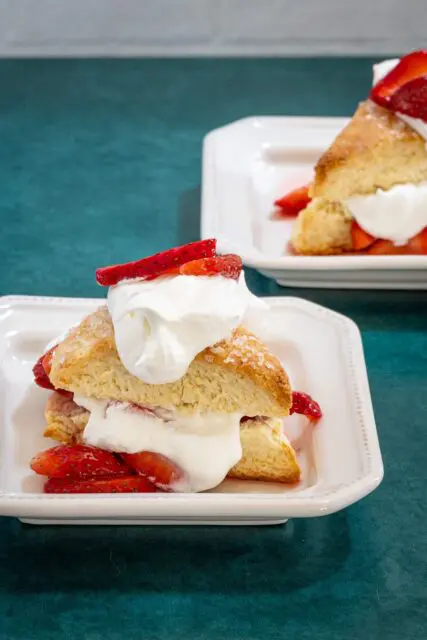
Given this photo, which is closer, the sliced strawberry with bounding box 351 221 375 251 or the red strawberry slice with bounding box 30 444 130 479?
the red strawberry slice with bounding box 30 444 130 479

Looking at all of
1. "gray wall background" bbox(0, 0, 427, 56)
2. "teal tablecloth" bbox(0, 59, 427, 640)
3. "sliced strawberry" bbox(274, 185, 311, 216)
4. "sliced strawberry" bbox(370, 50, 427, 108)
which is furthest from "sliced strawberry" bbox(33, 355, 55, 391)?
"gray wall background" bbox(0, 0, 427, 56)

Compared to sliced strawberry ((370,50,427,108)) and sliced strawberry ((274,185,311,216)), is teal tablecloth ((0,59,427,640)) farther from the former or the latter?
sliced strawberry ((370,50,427,108))

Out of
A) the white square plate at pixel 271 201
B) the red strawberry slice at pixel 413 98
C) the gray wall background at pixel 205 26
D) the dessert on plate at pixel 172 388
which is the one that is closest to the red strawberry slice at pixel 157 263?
the dessert on plate at pixel 172 388

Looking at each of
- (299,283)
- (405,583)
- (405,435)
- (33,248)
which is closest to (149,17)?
(33,248)

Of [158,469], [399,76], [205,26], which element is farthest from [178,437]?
[205,26]

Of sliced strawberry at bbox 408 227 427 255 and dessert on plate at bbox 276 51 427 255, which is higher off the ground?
dessert on plate at bbox 276 51 427 255

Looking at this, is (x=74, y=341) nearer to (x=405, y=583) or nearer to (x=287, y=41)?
(x=405, y=583)

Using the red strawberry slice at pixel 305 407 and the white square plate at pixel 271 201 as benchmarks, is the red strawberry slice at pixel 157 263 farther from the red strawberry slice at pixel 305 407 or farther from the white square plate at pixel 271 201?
the white square plate at pixel 271 201
